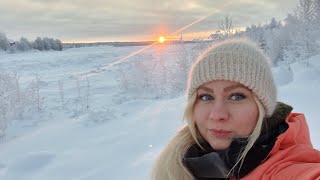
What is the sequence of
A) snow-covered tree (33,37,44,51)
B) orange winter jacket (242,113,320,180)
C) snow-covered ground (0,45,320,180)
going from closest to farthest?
orange winter jacket (242,113,320,180), snow-covered ground (0,45,320,180), snow-covered tree (33,37,44,51)

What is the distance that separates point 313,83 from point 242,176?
35.6ft

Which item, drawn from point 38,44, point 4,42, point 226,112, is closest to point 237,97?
point 226,112

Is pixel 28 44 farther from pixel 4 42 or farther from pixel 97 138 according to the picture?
pixel 97 138

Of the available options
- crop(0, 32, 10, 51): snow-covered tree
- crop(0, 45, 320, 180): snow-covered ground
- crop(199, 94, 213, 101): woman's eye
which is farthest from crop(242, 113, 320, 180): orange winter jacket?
crop(0, 32, 10, 51): snow-covered tree

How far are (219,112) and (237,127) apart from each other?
100 mm

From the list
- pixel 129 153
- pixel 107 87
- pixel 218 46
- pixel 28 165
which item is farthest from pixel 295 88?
pixel 107 87

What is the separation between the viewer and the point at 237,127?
149cm

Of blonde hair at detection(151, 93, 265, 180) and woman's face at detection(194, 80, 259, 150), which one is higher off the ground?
woman's face at detection(194, 80, 259, 150)

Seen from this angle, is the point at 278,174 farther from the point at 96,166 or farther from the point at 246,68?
the point at 96,166

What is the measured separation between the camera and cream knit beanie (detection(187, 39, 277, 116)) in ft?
5.05

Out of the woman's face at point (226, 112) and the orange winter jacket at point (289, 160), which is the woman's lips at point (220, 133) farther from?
the orange winter jacket at point (289, 160)

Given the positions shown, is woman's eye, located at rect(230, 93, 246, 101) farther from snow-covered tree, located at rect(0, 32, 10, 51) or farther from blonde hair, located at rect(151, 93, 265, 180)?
snow-covered tree, located at rect(0, 32, 10, 51)

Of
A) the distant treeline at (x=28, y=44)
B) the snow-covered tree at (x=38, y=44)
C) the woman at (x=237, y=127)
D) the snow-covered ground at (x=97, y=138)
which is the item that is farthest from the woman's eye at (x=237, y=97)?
the snow-covered tree at (x=38, y=44)

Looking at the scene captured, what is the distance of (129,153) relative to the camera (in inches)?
246
